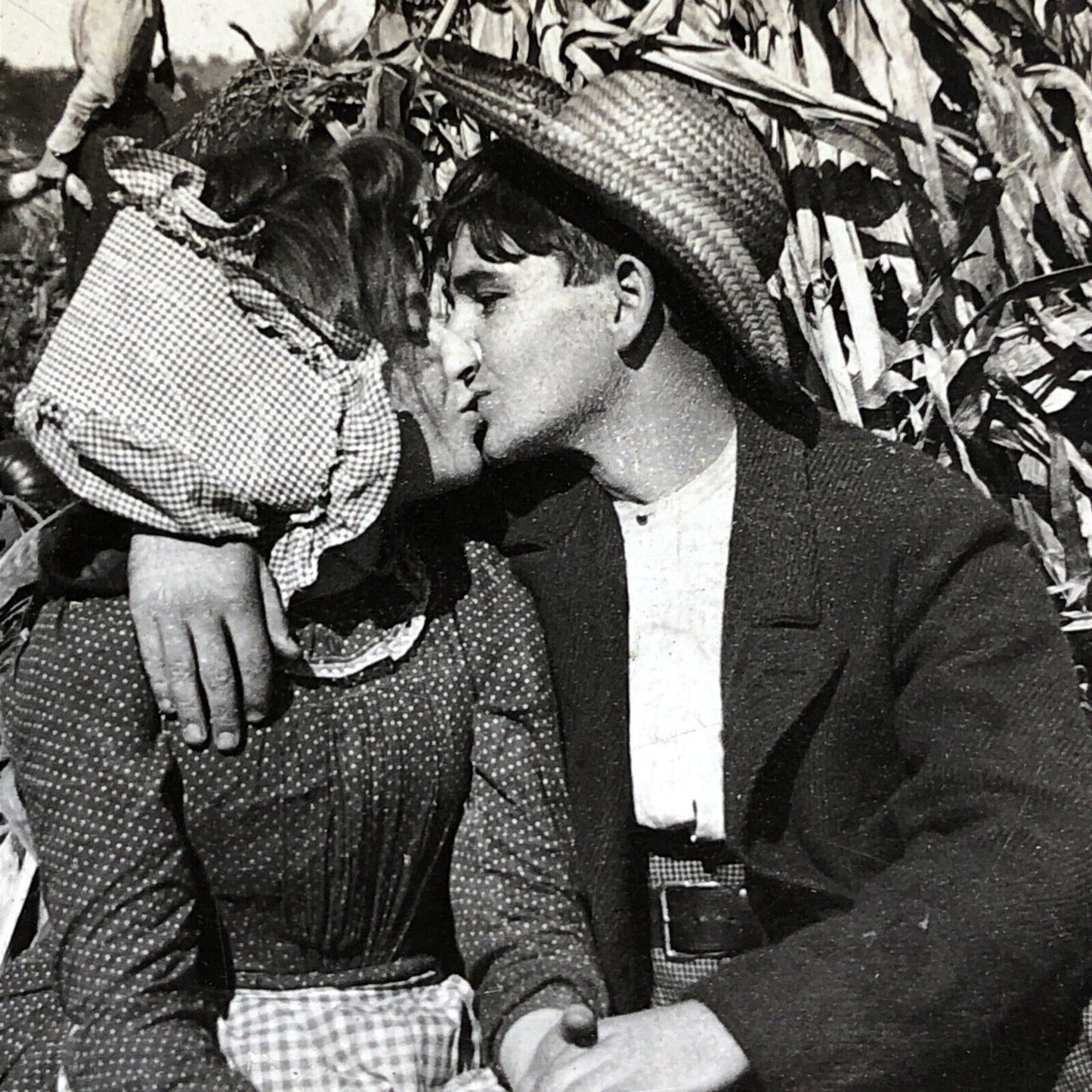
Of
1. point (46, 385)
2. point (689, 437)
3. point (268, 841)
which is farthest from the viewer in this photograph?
point (689, 437)

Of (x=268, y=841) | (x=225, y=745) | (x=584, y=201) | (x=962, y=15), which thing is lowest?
(x=268, y=841)

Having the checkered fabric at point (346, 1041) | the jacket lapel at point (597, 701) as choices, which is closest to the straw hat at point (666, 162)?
the jacket lapel at point (597, 701)

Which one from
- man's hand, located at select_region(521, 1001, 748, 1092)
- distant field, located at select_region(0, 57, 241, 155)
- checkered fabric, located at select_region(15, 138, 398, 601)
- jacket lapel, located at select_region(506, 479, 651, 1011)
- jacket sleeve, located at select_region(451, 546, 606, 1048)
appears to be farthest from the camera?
distant field, located at select_region(0, 57, 241, 155)

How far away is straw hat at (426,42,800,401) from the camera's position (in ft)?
6.34

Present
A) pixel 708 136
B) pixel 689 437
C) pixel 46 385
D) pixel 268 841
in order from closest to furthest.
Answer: pixel 46 385 → pixel 268 841 → pixel 708 136 → pixel 689 437

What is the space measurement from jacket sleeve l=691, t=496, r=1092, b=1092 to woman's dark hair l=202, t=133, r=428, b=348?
0.81m

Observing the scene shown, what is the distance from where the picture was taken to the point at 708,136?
1969 mm

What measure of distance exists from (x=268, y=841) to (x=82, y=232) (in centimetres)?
102

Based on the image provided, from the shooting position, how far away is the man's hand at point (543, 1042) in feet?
5.82

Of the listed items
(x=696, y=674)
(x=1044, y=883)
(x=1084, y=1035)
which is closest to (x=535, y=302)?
(x=696, y=674)

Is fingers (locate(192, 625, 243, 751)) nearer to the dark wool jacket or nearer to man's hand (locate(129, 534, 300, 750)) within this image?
man's hand (locate(129, 534, 300, 750))

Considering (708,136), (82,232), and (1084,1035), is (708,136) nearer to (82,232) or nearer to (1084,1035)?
(82,232)

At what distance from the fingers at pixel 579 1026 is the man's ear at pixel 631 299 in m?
0.93

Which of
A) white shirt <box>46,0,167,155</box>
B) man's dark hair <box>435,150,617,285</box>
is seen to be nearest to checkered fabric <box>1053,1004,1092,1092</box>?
man's dark hair <box>435,150,617,285</box>
